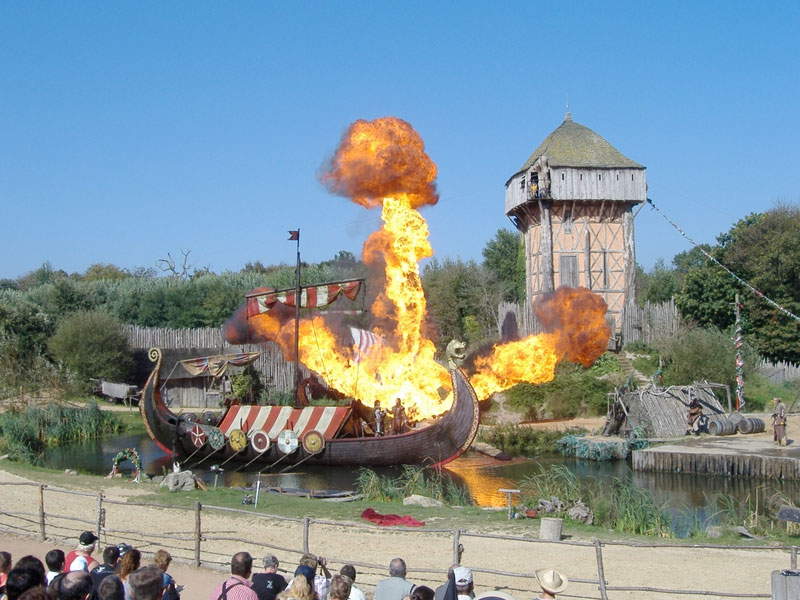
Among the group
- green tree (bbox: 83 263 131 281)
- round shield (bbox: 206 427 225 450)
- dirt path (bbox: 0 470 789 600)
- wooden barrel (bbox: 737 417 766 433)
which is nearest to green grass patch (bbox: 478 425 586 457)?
wooden barrel (bbox: 737 417 766 433)

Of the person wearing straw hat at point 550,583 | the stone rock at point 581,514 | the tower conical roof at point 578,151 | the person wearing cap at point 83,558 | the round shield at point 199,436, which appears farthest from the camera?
the tower conical roof at point 578,151

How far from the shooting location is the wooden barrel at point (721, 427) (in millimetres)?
25203

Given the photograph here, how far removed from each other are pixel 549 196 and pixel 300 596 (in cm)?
3344

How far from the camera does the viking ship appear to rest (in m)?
21.8

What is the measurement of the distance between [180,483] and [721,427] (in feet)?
54.7

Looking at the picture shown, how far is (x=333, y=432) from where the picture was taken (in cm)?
2302

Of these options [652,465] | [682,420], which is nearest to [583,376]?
[682,420]

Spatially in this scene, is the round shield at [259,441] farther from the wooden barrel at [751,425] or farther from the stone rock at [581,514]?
the wooden barrel at [751,425]

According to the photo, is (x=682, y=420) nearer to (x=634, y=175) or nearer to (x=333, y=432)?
(x=333, y=432)

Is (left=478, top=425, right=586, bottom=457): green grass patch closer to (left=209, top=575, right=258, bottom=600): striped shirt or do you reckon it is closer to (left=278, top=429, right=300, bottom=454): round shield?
(left=278, top=429, right=300, bottom=454): round shield

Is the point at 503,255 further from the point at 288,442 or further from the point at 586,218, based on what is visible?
the point at 288,442

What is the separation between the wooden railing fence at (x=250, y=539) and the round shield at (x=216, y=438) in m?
9.13

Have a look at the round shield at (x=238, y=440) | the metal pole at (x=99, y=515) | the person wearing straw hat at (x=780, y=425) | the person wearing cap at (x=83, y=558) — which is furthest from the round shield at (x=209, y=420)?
the person wearing cap at (x=83, y=558)

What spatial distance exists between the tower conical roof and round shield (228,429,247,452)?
21287mm
